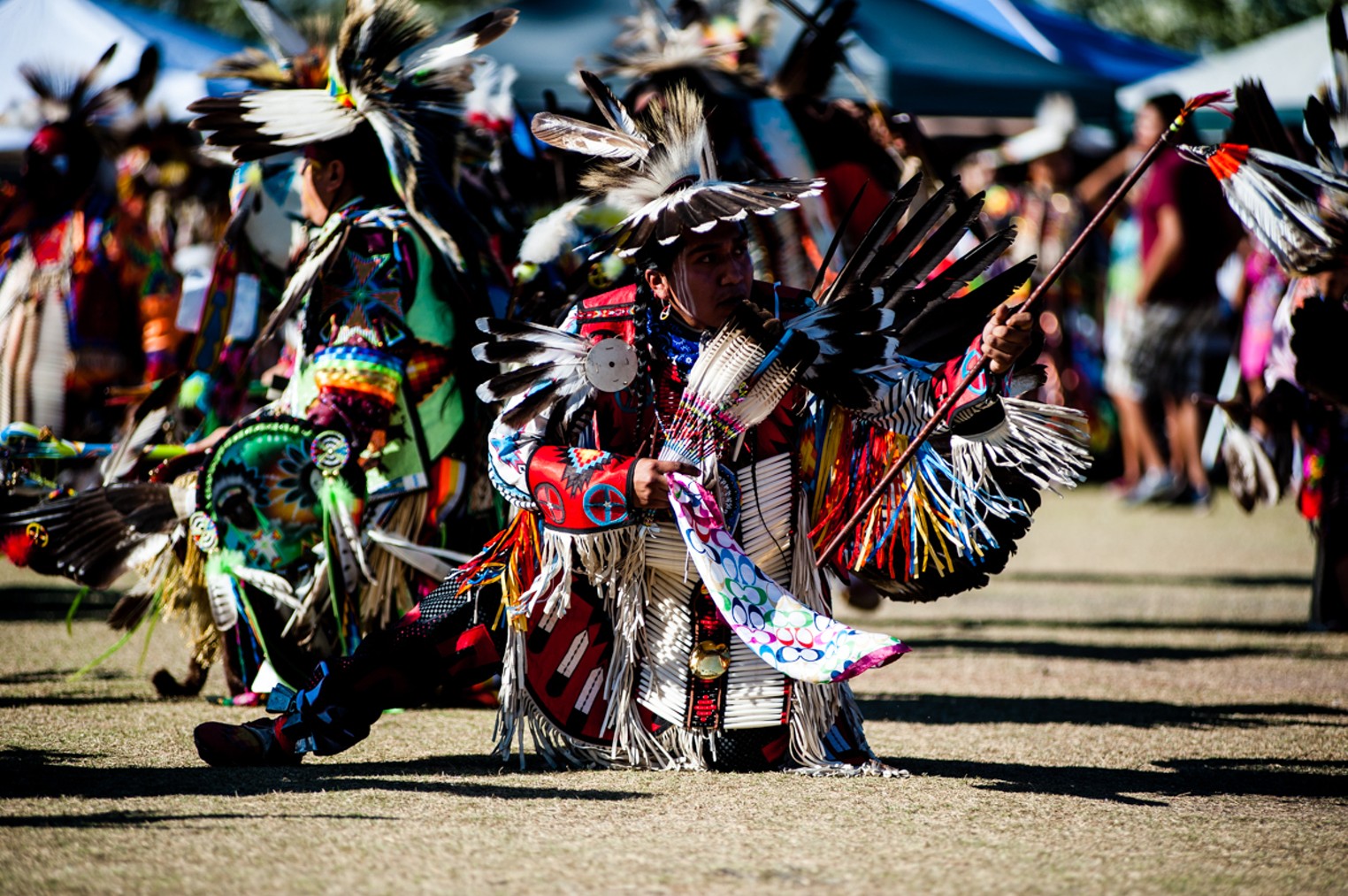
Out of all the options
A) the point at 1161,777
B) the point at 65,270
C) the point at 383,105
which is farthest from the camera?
the point at 65,270

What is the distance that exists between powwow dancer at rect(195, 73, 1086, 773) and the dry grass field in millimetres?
141

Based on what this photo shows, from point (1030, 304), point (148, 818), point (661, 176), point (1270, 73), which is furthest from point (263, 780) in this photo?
point (1270, 73)

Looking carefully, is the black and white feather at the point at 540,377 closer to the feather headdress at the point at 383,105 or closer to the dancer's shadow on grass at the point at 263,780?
the dancer's shadow on grass at the point at 263,780

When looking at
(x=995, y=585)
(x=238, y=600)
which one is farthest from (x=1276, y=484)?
(x=238, y=600)

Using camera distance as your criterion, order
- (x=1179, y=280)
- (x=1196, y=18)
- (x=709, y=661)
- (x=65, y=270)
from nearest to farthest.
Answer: (x=709, y=661) < (x=65, y=270) < (x=1179, y=280) < (x=1196, y=18)

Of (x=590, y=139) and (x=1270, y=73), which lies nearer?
(x=590, y=139)

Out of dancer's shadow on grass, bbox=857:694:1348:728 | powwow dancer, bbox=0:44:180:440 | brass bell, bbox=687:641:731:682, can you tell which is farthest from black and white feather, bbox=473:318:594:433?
powwow dancer, bbox=0:44:180:440

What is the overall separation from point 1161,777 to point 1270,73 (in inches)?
394

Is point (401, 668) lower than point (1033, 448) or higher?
lower

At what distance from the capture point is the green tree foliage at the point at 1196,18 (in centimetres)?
2175

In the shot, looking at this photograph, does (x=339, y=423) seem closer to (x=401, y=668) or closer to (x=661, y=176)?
(x=401, y=668)

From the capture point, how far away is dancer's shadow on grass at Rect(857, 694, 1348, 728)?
3.89 metres

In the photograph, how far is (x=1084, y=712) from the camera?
13.2 ft

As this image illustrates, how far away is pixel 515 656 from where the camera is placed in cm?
315
